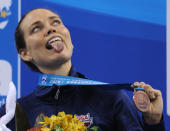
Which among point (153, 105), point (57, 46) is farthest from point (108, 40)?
point (153, 105)

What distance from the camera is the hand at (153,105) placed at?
1225 millimetres

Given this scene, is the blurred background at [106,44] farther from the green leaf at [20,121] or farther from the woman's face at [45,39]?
the green leaf at [20,121]

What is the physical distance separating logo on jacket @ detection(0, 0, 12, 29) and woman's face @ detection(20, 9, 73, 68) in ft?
1.73

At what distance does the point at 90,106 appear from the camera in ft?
5.01

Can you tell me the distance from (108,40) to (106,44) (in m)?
0.03

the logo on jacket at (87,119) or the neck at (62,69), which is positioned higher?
the neck at (62,69)

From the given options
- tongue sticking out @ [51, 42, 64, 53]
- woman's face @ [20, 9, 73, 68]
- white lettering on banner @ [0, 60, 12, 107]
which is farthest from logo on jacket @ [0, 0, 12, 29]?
tongue sticking out @ [51, 42, 64, 53]

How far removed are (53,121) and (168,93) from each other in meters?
1.42

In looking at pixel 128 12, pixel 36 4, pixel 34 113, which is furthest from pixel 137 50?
pixel 34 113

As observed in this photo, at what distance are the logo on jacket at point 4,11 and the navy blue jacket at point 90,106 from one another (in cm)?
81

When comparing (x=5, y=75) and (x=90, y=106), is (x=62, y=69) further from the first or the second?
(x=5, y=75)

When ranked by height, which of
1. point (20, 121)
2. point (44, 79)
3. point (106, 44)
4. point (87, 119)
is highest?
point (106, 44)

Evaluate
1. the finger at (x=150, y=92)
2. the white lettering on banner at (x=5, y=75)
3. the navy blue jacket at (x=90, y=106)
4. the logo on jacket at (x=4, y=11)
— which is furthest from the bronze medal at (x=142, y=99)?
the logo on jacket at (x=4, y=11)

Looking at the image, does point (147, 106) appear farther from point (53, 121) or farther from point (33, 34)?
point (33, 34)
